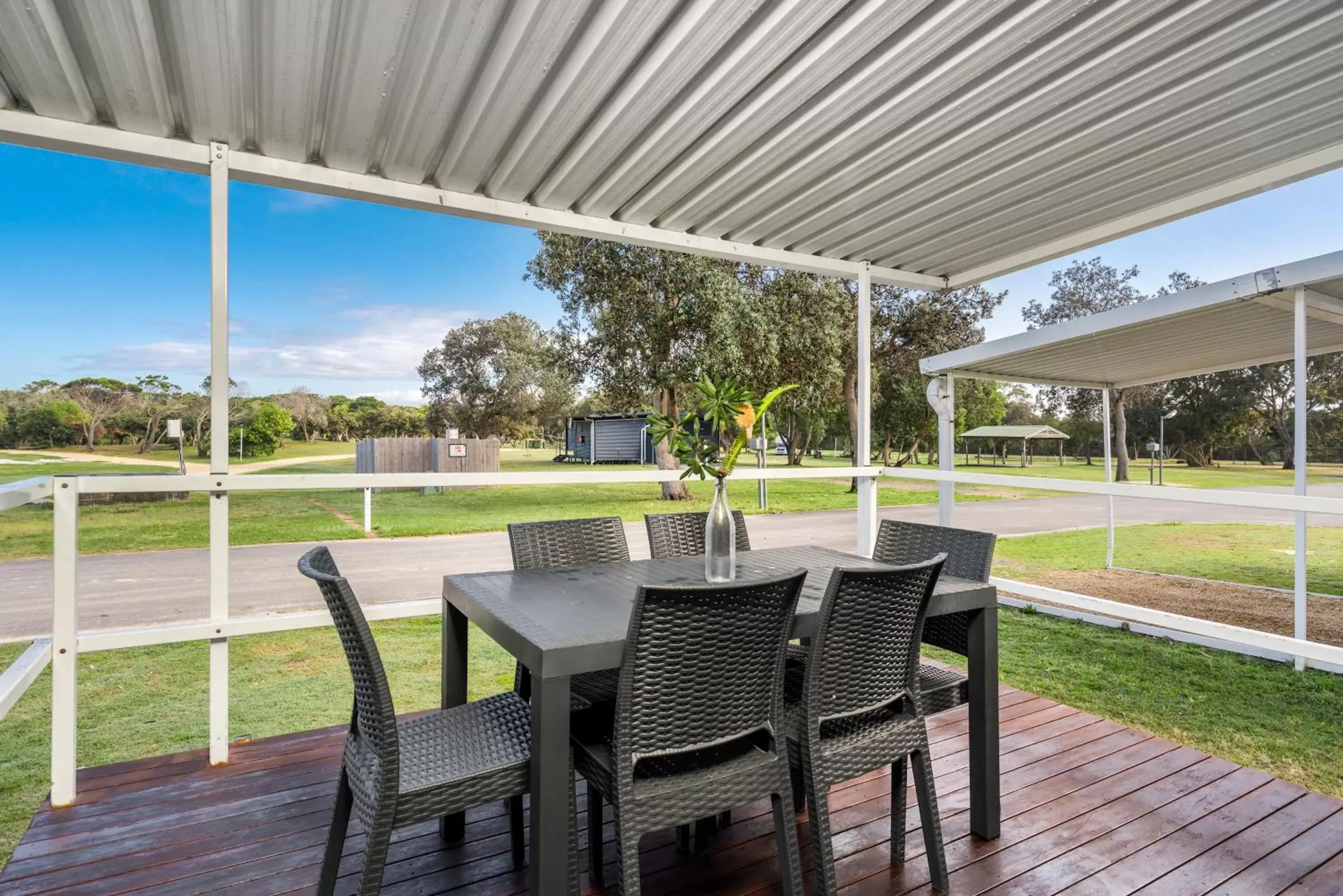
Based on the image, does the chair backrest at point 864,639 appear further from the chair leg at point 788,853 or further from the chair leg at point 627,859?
the chair leg at point 627,859

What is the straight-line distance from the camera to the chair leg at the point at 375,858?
4.25 ft

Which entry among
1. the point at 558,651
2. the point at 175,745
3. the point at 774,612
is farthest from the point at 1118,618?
the point at 175,745

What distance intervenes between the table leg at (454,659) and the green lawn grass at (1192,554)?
650 centimetres

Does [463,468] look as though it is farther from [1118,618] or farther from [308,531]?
[1118,618]

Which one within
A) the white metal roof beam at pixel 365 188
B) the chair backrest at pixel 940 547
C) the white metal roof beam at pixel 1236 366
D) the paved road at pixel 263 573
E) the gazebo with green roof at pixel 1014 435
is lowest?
the paved road at pixel 263 573

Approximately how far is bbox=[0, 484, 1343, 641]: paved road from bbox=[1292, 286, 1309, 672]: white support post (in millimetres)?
1144

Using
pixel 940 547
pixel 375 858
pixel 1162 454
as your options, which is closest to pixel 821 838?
pixel 375 858

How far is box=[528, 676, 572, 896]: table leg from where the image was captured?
1314mm

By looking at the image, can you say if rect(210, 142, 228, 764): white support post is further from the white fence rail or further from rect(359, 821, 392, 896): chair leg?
rect(359, 821, 392, 896): chair leg

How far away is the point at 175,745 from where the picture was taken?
3.21m

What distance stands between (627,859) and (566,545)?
4.39 feet

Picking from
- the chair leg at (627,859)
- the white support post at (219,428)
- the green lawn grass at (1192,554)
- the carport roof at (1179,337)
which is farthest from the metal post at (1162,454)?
the white support post at (219,428)

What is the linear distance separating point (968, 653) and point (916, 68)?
183cm

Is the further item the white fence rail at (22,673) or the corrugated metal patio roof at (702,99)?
the corrugated metal patio roof at (702,99)
